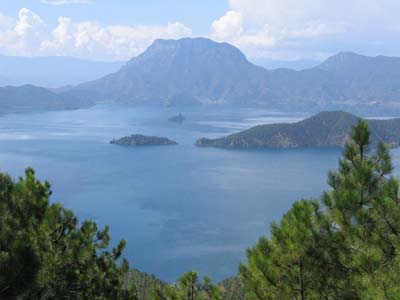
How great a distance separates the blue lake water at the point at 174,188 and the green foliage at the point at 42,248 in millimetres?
24413

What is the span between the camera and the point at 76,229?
5.60 metres

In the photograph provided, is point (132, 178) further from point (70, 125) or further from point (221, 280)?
point (70, 125)

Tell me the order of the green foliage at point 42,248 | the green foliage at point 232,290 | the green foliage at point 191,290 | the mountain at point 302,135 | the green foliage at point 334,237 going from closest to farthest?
the green foliage at point 42,248 → the green foliage at point 334,237 → the green foliage at point 191,290 → the green foliage at point 232,290 → the mountain at point 302,135

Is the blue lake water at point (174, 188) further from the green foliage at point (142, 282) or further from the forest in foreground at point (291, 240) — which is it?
the forest in foreground at point (291, 240)

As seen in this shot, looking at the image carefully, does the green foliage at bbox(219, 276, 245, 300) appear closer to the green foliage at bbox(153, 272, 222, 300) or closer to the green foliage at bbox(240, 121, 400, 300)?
the green foliage at bbox(153, 272, 222, 300)

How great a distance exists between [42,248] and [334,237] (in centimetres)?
347

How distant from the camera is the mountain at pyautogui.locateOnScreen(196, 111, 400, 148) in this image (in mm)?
118188

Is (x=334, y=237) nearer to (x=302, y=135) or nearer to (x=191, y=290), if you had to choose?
(x=191, y=290)

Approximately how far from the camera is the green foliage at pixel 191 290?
5.49m

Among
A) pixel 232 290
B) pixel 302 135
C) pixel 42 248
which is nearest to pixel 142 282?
pixel 232 290

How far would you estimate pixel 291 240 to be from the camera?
475 cm

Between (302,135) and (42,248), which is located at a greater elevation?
(42,248)

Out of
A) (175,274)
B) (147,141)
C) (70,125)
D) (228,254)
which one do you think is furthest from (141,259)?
(70,125)

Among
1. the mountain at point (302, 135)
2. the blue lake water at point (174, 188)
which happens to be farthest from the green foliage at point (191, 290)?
the mountain at point (302, 135)
